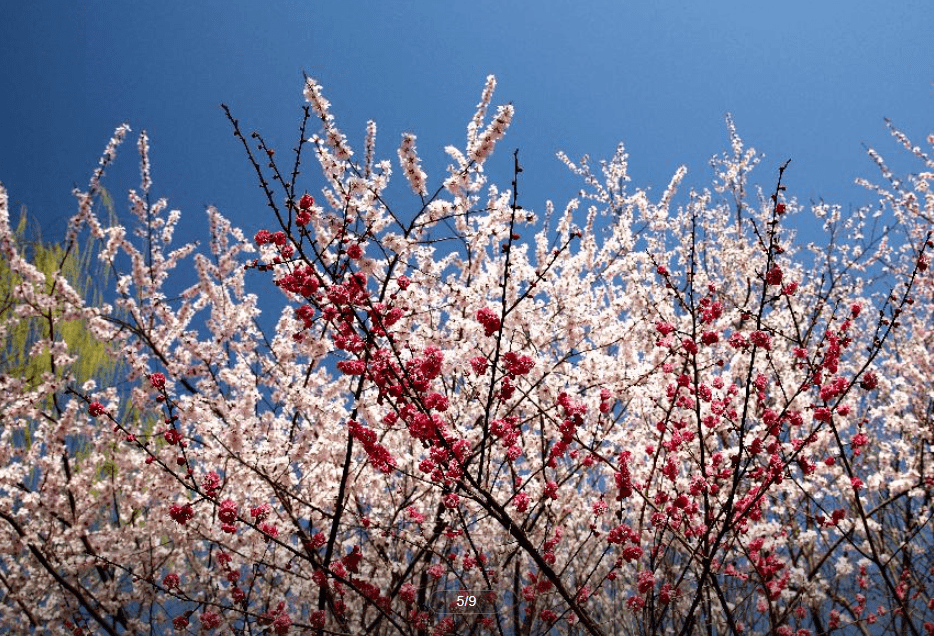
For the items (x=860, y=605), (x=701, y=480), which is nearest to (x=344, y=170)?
(x=701, y=480)

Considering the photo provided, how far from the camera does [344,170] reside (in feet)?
14.4

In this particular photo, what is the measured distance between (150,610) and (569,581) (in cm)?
328

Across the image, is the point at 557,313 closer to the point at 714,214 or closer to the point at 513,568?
the point at 513,568

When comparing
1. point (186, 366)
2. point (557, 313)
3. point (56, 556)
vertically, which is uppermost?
point (557, 313)

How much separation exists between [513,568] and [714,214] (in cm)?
637

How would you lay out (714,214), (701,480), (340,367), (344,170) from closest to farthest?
(340,367), (701,480), (344,170), (714,214)

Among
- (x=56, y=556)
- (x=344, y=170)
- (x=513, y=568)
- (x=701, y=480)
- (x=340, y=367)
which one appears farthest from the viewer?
(x=513, y=568)

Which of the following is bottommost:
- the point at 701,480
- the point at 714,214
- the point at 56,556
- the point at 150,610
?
the point at 150,610

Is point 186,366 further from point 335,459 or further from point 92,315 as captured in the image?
point 335,459

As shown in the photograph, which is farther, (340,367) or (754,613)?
(754,613)

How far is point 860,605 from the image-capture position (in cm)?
588

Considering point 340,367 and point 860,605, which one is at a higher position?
point 340,367

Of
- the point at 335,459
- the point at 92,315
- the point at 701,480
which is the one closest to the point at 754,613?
the point at 701,480

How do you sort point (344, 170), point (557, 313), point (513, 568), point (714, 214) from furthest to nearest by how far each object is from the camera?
point (714, 214), point (557, 313), point (513, 568), point (344, 170)
